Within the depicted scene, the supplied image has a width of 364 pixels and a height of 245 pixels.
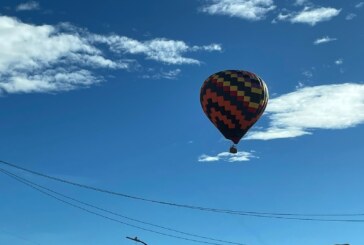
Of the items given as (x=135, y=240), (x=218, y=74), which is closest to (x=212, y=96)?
(x=218, y=74)

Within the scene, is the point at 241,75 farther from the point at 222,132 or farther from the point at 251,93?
the point at 222,132

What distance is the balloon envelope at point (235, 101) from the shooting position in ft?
132

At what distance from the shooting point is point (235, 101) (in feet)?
133

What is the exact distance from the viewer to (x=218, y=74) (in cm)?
4147

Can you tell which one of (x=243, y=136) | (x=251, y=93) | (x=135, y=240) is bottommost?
(x=135, y=240)

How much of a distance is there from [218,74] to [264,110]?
421 cm

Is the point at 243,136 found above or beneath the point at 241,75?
beneath

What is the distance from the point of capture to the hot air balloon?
40.3 meters

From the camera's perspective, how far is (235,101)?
40469 millimetres

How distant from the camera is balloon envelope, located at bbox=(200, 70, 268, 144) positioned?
40.3 m

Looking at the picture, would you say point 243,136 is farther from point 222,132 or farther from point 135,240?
point 135,240

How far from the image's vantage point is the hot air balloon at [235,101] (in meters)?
40.3

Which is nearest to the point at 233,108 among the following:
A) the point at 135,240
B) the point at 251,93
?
the point at 251,93

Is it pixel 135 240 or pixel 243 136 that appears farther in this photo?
pixel 135 240
